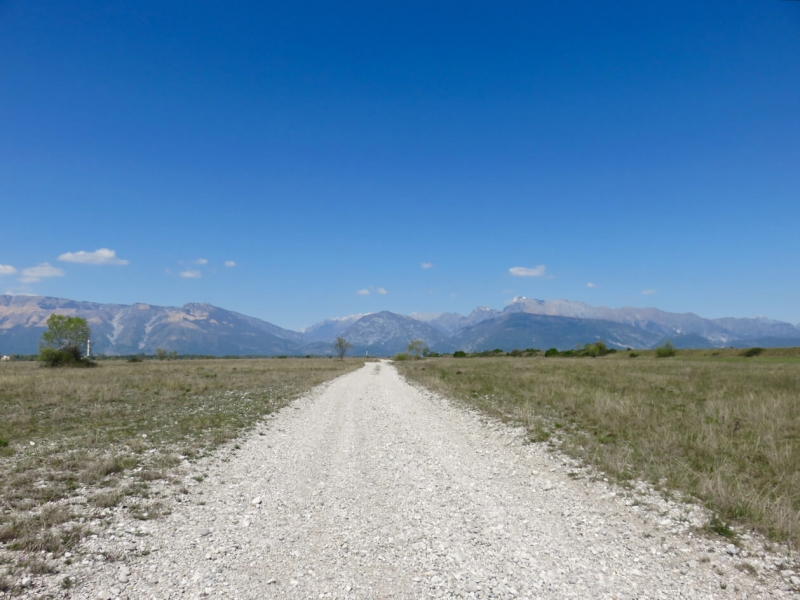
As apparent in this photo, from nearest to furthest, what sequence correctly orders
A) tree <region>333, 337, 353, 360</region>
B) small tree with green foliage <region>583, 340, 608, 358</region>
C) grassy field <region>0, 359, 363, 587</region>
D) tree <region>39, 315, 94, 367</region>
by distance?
grassy field <region>0, 359, 363, 587</region> → tree <region>39, 315, 94, 367</region> → small tree with green foliage <region>583, 340, 608, 358</region> → tree <region>333, 337, 353, 360</region>

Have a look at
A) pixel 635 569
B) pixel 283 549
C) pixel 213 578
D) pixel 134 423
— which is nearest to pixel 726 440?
pixel 635 569

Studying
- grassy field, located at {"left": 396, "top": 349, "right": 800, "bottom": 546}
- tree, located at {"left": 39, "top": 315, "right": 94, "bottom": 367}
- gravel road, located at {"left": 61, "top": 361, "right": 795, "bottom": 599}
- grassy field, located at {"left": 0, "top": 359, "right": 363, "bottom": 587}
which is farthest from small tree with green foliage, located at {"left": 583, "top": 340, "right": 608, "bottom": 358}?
tree, located at {"left": 39, "top": 315, "right": 94, "bottom": 367}

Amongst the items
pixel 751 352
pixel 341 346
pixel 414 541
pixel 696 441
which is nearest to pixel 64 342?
pixel 341 346

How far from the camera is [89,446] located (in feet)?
42.0

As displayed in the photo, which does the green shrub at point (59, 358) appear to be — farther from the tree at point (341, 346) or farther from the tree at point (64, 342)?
the tree at point (341, 346)

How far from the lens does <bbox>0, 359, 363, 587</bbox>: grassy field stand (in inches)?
294

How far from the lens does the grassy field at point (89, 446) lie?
7.46 metres

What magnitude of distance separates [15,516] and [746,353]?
124 metres

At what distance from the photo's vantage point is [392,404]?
81.9 feet

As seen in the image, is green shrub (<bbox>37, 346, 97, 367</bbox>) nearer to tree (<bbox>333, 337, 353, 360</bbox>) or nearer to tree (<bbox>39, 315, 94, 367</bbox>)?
tree (<bbox>39, 315, 94, 367</bbox>)

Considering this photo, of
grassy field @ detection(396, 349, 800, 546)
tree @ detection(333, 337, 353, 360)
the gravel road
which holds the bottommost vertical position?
tree @ detection(333, 337, 353, 360)

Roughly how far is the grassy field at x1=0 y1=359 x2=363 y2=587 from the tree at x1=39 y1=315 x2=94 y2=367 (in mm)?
54421

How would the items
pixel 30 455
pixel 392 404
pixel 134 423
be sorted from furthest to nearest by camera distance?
1. pixel 392 404
2. pixel 134 423
3. pixel 30 455

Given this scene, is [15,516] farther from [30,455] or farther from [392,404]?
[392,404]
